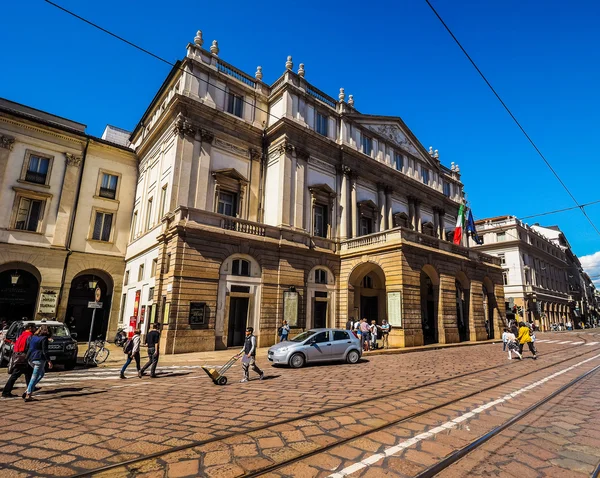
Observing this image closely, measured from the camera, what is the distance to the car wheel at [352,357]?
14.4 m

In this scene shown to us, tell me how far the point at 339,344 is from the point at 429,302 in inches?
704

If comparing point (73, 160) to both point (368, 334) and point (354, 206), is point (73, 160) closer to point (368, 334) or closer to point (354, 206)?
point (354, 206)

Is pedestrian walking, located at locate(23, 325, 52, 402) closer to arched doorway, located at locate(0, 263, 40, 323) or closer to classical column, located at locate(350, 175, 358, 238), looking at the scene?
arched doorway, located at locate(0, 263, 40, 323)

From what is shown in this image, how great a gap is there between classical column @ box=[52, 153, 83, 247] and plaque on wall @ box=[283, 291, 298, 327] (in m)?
16.5

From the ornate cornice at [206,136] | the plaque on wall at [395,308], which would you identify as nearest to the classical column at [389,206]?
the plaque on wall at [395,308]

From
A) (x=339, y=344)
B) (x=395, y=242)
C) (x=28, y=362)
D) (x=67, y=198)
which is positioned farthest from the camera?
(x=67, y=198)

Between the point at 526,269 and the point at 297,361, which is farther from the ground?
the point at 526,269

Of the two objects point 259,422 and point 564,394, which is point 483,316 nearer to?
point 564,394

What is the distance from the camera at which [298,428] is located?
580cm

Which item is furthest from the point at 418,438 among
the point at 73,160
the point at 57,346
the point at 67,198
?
the point at 73,160

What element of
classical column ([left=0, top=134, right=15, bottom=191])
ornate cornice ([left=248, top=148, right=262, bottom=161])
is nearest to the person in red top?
ornate cornice ([left=248, top=148, right=262, bottom=161])

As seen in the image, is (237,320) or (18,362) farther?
(237,320)

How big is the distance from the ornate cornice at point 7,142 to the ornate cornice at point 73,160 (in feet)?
10.2

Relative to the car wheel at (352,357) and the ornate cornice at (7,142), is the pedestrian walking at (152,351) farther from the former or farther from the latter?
the ornate cornice at (7,142)
